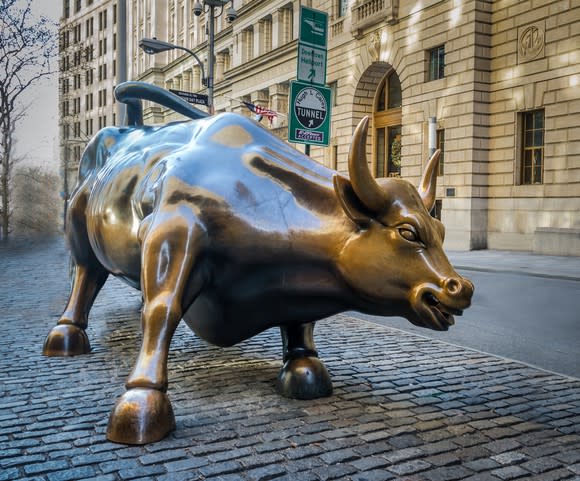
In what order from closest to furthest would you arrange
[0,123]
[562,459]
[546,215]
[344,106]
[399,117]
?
[562,459] → [546,215] → [0,123] → [399,117] → [344,106]

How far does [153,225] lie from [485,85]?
20293 millimetres

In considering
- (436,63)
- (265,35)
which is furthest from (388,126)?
→ (265,35)

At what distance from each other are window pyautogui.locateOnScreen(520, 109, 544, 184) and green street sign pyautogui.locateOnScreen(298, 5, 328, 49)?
479 inches

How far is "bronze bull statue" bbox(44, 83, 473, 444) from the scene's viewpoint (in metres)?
3.17

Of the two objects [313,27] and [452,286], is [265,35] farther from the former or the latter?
[452,286]

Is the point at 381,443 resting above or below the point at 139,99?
below

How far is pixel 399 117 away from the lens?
2672 cm

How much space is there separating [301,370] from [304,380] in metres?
0.07

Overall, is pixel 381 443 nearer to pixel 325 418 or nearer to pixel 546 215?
pixel 325 418

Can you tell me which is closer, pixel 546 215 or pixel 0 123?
pixel 546 215

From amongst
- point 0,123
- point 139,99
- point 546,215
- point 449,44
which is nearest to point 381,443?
point 139,99

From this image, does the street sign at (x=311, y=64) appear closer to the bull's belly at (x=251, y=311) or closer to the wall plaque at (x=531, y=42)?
the bull's belly at (x=251, y=311)

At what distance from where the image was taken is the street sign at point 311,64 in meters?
10.3

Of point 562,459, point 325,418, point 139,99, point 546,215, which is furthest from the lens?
point 546,215
